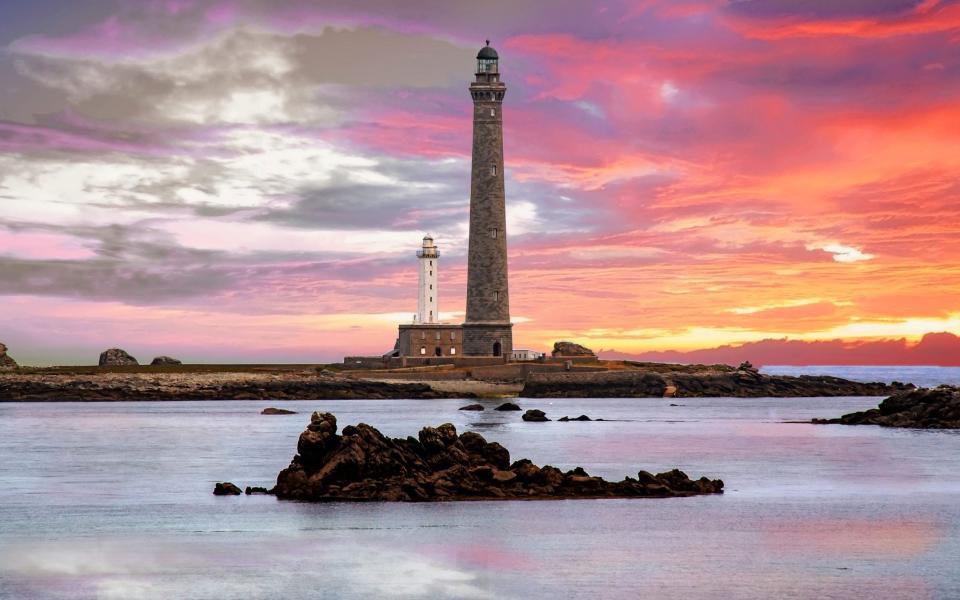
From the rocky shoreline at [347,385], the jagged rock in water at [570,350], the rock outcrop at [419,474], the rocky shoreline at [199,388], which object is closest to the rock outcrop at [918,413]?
the rocky shoreline at [347,385]

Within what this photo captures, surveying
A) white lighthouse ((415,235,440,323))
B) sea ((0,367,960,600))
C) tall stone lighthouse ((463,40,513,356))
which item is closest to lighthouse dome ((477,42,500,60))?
tall stone lighthouse ((463,40,513,356))

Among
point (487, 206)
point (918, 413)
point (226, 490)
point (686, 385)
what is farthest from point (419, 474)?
point (686, 385)

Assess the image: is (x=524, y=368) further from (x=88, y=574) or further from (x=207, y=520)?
(x=88, y=574)

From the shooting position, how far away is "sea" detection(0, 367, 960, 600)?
19.6m

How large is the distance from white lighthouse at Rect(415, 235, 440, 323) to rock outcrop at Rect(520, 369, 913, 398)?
48.3 ft

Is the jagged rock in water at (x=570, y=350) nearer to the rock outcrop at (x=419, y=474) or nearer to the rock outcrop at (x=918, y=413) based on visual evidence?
the rock outcrop at (x=918, y=413)

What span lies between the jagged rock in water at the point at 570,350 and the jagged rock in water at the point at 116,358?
42197mm

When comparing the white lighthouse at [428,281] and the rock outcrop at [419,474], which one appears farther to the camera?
the white lighthouse at [428,281]

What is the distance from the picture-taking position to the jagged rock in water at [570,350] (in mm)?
114375

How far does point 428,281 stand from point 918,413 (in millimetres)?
54479

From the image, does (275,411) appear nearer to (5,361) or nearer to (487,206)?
(487,206)

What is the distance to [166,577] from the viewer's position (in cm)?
2022

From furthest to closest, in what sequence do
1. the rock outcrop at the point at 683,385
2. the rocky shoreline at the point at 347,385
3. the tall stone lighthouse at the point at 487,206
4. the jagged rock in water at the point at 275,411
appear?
1. the rock outcrop at the point at 683,385
2. the rocky shoreline at the point at 347,385
3. the tall stone lighthouse at the point at 487,206
4. the jagged rock in water at the point at 275,411

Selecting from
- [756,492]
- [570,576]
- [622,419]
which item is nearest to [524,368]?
[622,419]
